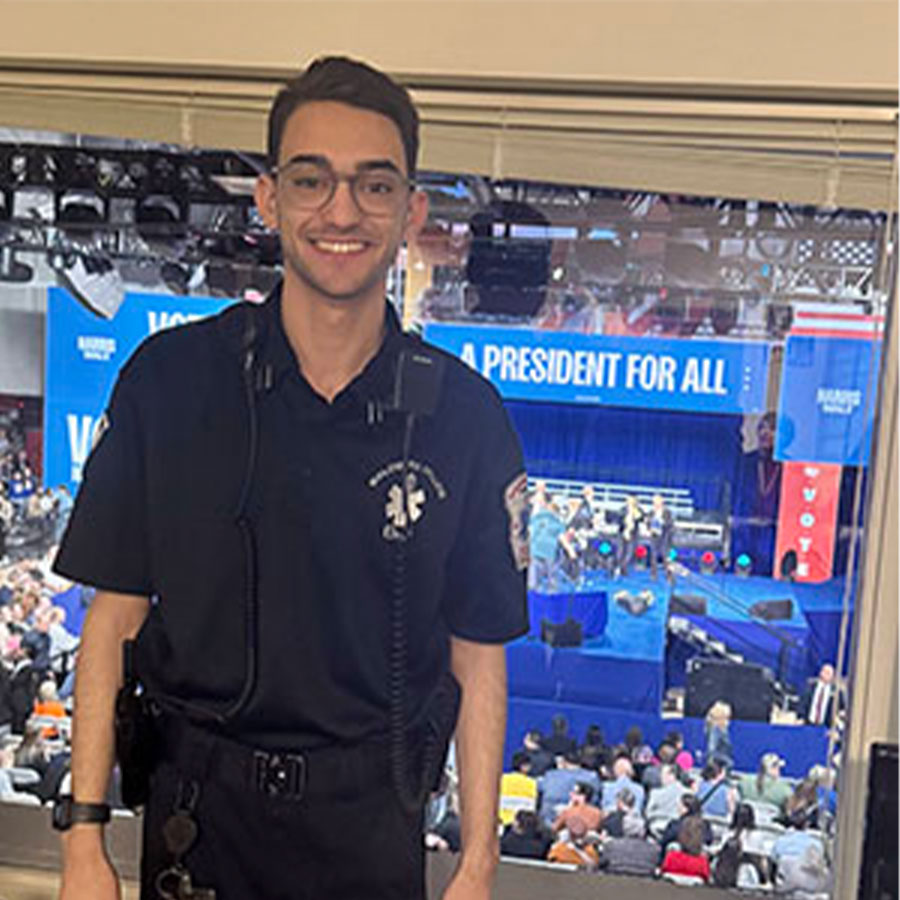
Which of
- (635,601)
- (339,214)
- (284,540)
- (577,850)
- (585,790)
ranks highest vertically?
(339,214)

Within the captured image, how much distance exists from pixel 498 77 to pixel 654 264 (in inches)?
15.4

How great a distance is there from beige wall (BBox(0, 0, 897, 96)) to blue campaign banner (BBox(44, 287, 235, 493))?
0.39 m

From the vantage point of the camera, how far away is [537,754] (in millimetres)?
1692

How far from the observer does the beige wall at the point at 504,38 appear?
4.75 feet

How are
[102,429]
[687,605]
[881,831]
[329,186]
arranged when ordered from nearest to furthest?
[881,831] → [329,186] → [102,429] → [687,605]

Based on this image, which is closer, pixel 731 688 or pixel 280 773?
pixel 280 773

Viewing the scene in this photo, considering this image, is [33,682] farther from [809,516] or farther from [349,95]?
[809,516]

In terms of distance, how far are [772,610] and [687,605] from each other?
0.46ft

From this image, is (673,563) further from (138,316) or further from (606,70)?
(138,316)

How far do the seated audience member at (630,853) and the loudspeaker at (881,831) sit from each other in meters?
0.47

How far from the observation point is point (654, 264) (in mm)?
1603

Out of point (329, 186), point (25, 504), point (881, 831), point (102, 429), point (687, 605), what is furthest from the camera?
point (25, 504)

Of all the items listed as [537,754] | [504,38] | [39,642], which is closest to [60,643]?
[39,642]

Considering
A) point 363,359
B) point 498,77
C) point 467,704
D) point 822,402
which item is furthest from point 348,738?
point 498,77
